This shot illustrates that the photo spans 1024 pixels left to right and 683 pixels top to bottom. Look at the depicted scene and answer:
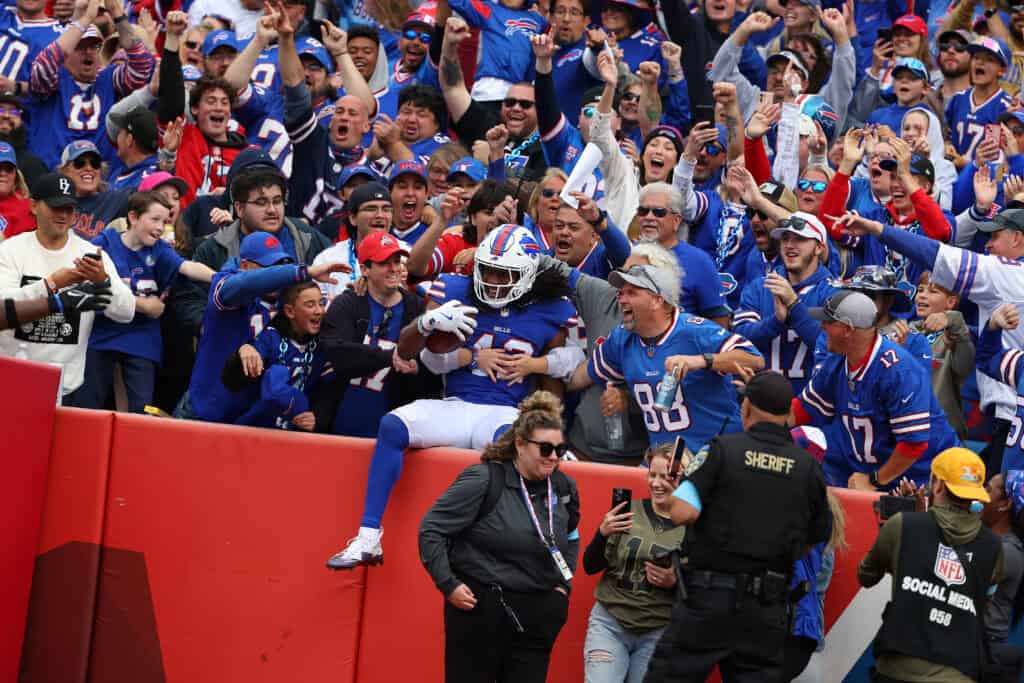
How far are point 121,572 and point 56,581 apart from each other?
0.37m

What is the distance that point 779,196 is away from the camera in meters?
10.4

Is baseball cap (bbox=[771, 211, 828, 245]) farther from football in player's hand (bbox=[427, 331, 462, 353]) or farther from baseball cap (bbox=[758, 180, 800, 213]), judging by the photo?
football in player's hand (bbox=[427, 331, 462, 353])

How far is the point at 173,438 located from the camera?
8703mm

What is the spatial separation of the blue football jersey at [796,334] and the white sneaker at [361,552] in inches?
106

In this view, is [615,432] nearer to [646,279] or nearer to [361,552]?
[646,279]

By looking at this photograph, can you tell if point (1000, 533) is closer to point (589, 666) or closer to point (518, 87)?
point (589, 666)

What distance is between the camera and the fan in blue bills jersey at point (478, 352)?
Answer: 7.99m

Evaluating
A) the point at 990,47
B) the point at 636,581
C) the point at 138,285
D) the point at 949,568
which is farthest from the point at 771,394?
the point at 990,47

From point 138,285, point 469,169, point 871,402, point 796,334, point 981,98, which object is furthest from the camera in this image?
point 981,98

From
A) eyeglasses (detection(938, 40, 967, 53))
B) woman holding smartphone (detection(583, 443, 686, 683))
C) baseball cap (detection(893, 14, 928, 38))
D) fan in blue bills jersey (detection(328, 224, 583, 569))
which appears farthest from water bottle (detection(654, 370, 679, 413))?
baseball cap (detection(893, 14, 928, 38))

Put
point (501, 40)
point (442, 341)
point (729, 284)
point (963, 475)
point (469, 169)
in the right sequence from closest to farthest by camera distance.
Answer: point (963, 475) < point (442, 341) < point (729, 284) < point (469, 169) < point (501, 40)

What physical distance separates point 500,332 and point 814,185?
134 inches

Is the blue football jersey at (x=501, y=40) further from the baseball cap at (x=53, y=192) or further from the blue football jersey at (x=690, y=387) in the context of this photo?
the blue football jersey at (x=690, y=387)

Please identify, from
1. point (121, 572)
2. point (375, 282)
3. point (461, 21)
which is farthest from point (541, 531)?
point (461, 21)
